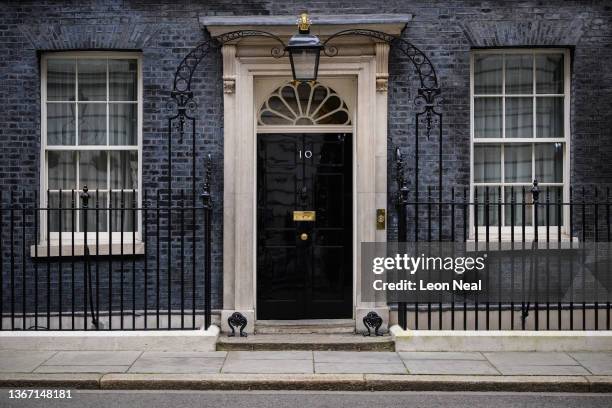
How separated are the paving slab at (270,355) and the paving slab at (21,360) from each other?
1.95m

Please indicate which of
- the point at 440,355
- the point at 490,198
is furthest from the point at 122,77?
the point at 440,355

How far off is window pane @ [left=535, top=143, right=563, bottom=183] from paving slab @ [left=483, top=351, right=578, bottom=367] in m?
2.50

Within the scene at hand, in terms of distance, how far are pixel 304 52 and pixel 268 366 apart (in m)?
3.36

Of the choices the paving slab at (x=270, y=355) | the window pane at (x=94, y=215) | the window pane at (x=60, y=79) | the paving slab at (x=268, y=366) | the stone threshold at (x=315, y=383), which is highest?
the window pane at (x=60, y=79)

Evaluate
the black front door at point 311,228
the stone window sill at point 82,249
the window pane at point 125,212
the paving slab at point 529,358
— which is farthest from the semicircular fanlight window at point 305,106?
the paving slab at point 529,358

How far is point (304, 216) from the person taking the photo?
10062 mm

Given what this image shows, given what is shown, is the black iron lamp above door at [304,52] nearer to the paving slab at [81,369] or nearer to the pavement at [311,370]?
the pavement at [311,370]

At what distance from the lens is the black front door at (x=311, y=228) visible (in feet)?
33.1

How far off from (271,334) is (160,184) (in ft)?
7.48

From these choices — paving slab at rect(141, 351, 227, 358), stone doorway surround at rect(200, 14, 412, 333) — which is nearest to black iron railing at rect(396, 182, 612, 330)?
stone doorway surround at rect(200, 14, 412, 333)

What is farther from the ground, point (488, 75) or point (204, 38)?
point (204, 38)

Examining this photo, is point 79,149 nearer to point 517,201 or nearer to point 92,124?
point 92,124

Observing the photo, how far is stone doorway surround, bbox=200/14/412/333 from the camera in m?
9.80

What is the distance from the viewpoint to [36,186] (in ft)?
32.7
